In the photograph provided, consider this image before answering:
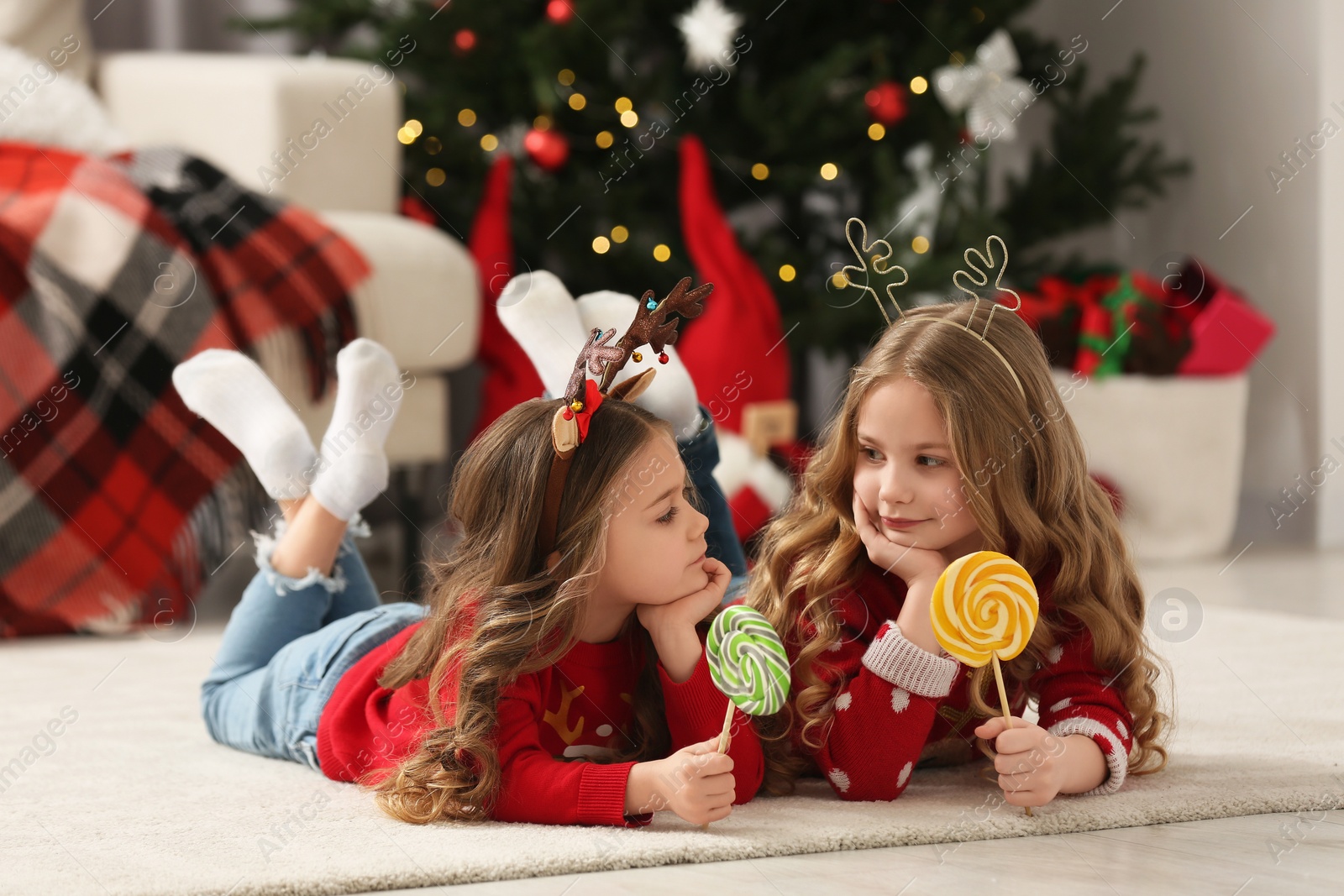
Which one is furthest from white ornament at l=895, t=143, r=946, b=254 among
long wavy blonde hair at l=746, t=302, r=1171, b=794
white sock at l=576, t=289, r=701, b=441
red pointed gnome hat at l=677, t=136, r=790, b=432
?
long wavy blonde hair at l=746, t=302, r=1171, b=794

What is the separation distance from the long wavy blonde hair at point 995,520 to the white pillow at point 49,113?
166 cm

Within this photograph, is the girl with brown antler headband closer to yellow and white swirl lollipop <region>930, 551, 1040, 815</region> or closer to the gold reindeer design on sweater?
the gold reindeer design on sweater

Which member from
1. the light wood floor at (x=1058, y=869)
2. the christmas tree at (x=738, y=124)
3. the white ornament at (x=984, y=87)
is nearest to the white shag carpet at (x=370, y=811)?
the light wood floor at (x=1058, y=869)

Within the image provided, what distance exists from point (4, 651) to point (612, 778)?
45.0 inches

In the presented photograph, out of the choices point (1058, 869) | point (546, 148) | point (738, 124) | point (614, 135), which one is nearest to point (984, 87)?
point (738, 124)

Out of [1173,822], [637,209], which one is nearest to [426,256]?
[637,209]

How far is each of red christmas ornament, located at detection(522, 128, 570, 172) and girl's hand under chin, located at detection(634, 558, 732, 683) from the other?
1641 millimetres

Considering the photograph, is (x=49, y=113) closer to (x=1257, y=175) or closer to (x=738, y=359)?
(x=738, y=359)

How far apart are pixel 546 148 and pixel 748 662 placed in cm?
176

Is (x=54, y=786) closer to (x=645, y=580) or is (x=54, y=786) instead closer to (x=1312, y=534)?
(x=645, y=580)

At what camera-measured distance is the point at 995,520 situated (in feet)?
3.27

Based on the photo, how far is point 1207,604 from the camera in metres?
1.97

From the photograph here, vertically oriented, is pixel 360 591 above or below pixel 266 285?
below

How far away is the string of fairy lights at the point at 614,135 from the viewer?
98.7 inches
